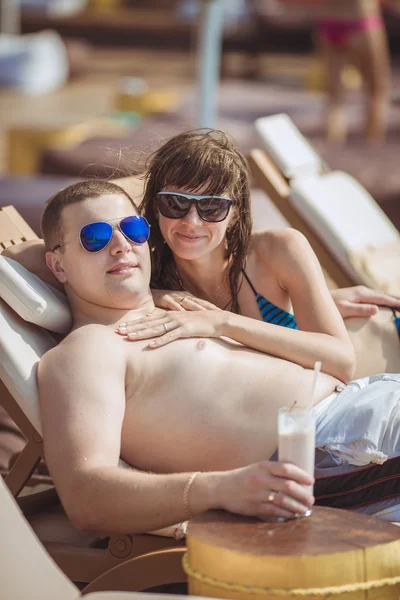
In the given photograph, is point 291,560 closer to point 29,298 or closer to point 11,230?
point 29,298

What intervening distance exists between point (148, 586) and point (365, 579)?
1.81 feet

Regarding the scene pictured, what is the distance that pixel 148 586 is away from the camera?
2182 millimetres

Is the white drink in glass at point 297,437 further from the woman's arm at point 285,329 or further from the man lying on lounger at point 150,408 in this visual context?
the woman's arm at point 285,329

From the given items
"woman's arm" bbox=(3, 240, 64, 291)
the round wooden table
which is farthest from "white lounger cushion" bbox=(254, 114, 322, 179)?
the round wooden table

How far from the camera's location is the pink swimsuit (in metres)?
7.92

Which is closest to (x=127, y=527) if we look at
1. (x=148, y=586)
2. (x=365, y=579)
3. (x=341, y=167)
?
(x=148, y=586)

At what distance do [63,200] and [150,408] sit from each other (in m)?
0.61

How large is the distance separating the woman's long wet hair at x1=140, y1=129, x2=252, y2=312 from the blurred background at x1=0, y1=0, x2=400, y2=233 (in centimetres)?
15

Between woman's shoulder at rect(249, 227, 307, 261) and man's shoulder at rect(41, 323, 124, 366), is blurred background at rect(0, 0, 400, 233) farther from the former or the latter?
man's shoulder at rect(41, 323, 124, 366)

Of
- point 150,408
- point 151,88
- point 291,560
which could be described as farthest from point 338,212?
point 151,88

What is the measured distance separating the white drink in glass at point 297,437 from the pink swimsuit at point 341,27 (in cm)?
653

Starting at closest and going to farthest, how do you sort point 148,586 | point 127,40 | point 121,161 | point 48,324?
point 148,586
point 48,324
point 121,161
point 127,40

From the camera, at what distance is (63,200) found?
8.19 feet

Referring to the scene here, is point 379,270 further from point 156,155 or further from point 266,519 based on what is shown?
point 266,519
